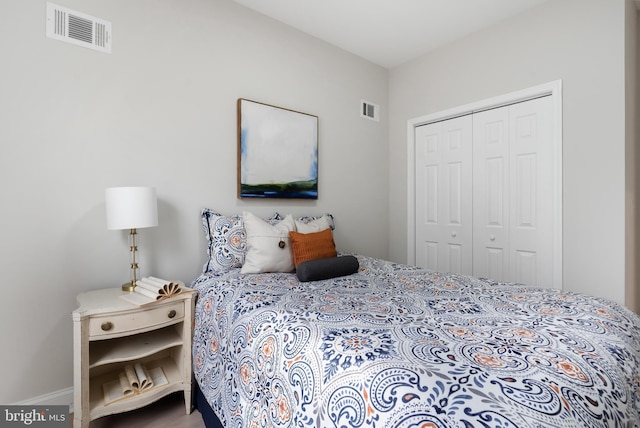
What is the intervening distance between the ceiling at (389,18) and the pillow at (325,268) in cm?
196

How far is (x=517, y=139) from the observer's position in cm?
262

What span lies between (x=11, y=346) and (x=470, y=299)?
2297mm

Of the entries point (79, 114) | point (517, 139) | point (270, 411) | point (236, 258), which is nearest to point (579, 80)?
point (517, 139)

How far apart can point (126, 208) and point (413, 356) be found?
1.53 metres

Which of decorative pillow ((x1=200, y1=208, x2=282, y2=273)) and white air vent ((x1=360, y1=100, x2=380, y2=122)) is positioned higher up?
white air vent ((x1=360, y1=100, x2=380, y2=122))

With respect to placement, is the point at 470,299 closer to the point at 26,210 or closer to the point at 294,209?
the point at 294,209

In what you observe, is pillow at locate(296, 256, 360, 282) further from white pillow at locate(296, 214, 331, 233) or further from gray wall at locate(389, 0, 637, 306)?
gray wall at locate(389, 0, 637, 306)

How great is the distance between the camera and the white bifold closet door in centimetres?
250

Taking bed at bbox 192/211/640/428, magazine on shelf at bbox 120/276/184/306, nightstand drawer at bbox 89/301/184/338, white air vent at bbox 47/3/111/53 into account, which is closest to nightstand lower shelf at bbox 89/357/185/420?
Answer: bed at bbox 192/211/640/428

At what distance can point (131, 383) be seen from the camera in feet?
5.33

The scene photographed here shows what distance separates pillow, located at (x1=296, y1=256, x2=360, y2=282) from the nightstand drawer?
2.24 ft

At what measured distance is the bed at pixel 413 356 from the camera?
70 centimetres

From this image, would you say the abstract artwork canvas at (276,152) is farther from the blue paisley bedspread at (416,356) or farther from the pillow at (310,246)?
the blue paisley bedspread at (416,356)

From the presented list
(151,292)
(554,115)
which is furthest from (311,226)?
(554,115)
